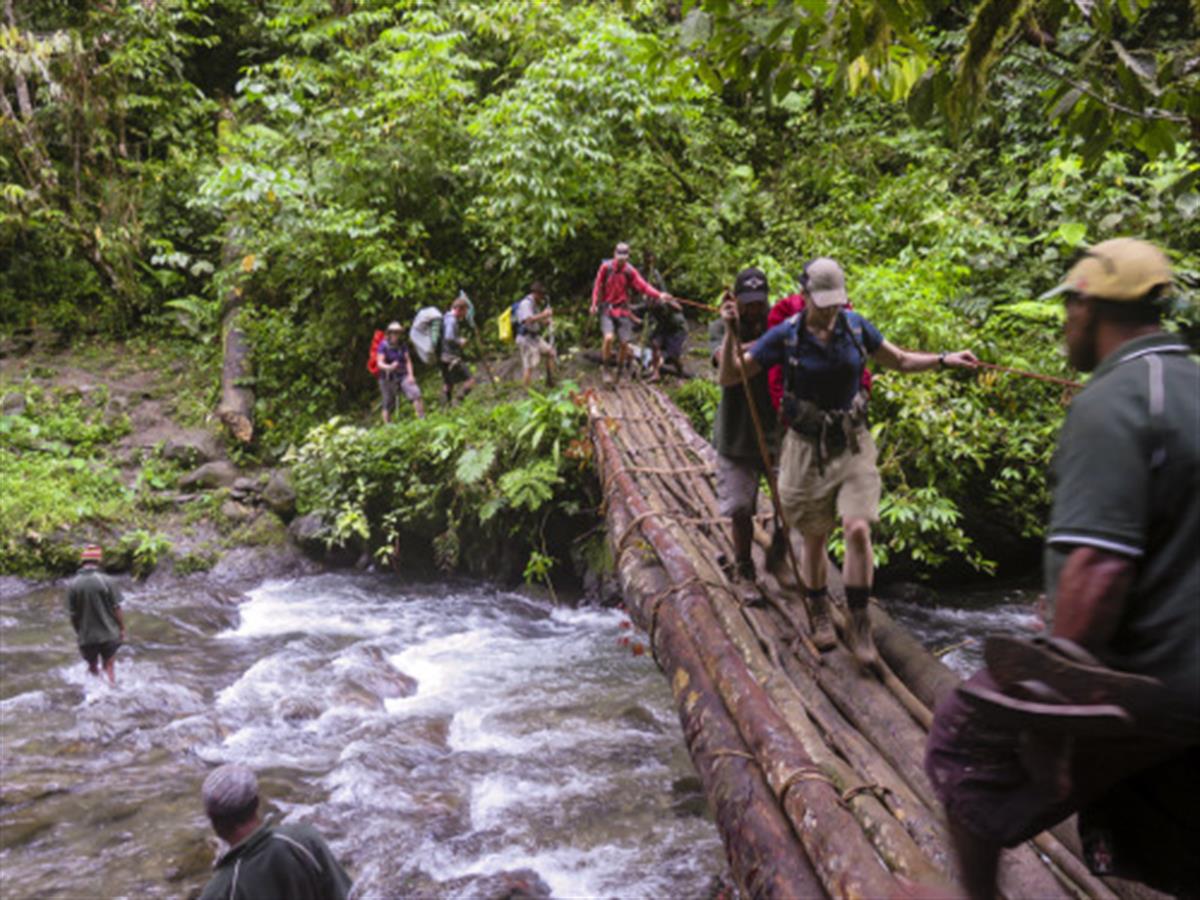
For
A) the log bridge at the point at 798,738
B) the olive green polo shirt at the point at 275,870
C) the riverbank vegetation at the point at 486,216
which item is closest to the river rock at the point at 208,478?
the riverbank vegetation at the point at 486,216

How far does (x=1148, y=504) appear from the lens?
5.32 ft

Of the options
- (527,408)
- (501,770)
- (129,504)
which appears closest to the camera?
(501,770)

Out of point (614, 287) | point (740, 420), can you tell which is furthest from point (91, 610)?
point (614, 287)

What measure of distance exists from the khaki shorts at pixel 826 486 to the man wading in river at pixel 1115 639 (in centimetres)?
201

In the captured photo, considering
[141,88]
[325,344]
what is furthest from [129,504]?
[141,88]

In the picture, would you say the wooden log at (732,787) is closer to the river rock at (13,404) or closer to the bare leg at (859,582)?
the bare leg at (859,582)

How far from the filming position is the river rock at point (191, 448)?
44.1 ft

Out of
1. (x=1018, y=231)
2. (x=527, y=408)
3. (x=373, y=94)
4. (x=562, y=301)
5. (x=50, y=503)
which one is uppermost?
(x=373, y=94)

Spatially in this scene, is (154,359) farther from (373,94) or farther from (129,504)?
(373,94)

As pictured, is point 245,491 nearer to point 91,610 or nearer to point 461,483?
point 461,483

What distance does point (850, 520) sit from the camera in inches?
152

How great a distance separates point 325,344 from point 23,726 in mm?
9078

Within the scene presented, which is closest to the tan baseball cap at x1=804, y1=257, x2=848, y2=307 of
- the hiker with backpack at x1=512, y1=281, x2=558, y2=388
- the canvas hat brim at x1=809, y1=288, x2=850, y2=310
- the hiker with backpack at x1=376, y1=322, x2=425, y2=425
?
→ the canvas hat brim at x1=809, y1=288, x2=850, y2=310

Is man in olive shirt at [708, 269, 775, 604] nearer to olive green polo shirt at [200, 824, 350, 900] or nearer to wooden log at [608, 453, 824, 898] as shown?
wooden log at [608, 453, 824, 898]
